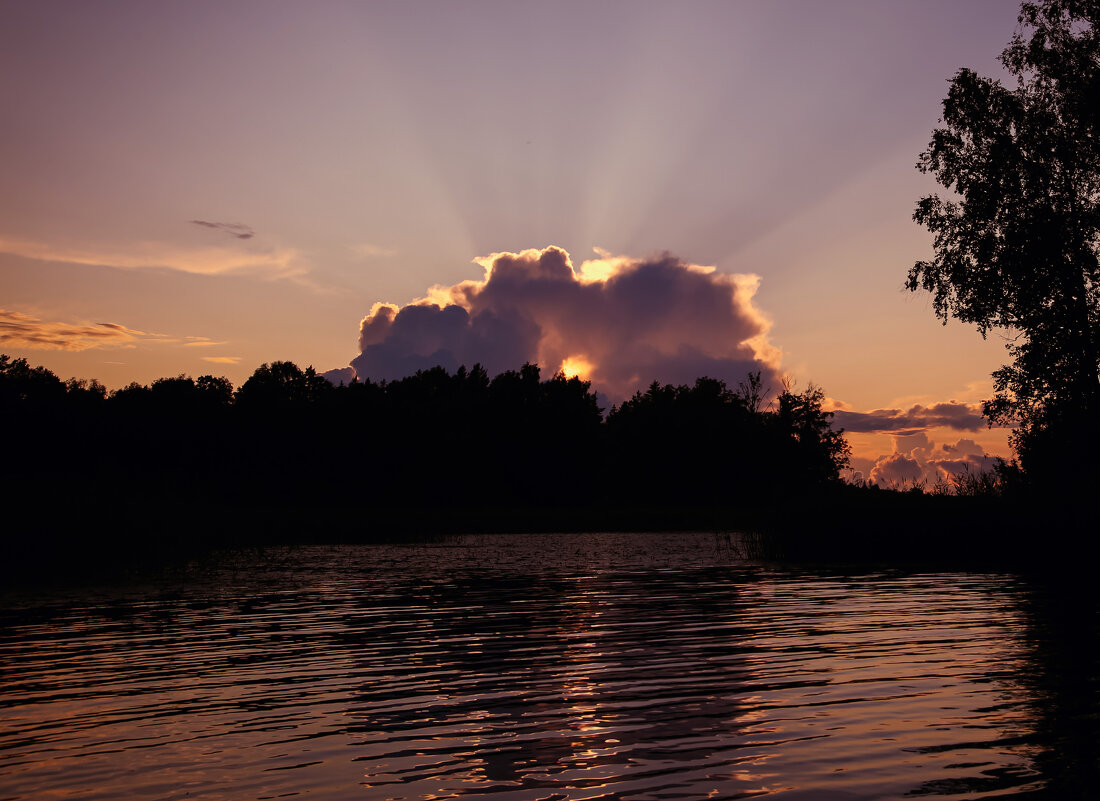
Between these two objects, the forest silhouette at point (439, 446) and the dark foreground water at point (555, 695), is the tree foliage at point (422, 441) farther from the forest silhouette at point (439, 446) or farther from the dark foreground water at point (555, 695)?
the dark foreground water at point (555, 695)

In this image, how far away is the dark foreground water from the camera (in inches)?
281

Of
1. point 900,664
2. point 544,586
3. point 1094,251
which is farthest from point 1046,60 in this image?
point 900,664

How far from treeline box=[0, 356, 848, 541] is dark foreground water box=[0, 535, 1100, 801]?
7757 centimetres

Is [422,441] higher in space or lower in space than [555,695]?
higher

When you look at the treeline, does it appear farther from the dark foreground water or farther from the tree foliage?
the dark foreground water

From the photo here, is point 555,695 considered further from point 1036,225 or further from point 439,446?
point 439,446

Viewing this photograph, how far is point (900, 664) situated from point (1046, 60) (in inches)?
1258

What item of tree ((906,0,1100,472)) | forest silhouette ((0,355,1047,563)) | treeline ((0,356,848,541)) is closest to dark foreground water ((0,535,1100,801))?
tree ((906,0,1100,472))

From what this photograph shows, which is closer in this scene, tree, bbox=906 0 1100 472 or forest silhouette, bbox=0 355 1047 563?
tree, bbox=906 0 1100 472

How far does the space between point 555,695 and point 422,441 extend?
10697cm

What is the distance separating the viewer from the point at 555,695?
1023cm

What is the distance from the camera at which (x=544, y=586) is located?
23.5 m

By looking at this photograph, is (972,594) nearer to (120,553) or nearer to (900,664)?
(900,664)

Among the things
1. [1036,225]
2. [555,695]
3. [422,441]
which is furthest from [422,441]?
[555,695]
